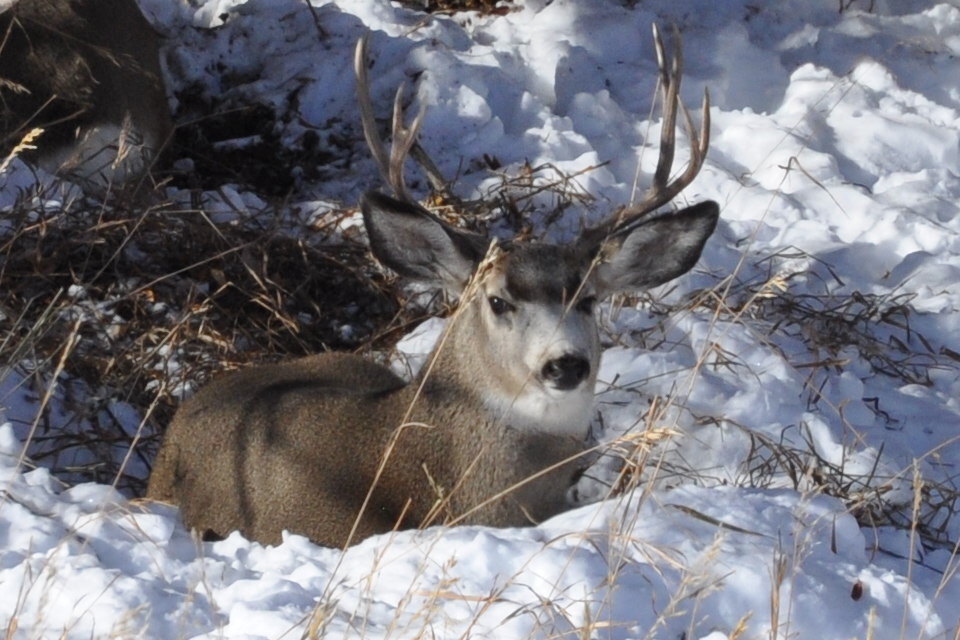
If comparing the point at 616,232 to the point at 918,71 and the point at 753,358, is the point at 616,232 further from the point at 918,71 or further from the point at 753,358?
the point at 918,71

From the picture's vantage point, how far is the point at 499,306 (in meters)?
4.14

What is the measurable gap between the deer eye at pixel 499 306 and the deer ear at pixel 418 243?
0.65 feet

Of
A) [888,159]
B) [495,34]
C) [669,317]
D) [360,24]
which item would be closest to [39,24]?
[360,24]

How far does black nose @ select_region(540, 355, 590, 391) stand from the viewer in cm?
390

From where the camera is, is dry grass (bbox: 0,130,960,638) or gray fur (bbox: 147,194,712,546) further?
dry grass (bbox: 0,130,960,638)

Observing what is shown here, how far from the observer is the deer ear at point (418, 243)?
421 centimetres

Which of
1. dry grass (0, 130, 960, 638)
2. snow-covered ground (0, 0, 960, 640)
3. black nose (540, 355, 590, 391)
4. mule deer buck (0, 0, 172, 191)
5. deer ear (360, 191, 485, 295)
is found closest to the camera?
snow-covered ground (0, 0, 960, 640)

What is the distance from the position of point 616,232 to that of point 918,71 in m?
3.64

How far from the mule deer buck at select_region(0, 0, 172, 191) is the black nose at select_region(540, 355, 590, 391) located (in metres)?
2.81

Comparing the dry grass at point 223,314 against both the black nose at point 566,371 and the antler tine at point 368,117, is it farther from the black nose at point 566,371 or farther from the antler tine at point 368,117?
the antler tine at point 368,117

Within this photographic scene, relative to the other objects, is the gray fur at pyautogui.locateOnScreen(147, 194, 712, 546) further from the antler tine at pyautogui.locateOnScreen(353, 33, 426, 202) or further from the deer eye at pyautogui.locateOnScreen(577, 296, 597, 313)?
the antler tine at pyautogui.locateOnScreen(353, 33, 426, 202)

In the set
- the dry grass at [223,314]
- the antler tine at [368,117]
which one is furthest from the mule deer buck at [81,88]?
the antler tine at [368,117]

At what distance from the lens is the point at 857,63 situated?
744 cm

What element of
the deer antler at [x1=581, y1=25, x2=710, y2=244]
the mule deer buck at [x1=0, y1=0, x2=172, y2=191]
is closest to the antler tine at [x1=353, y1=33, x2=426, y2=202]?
the deer antler at [x1=581, y1=25, x2=710, y2=244]
